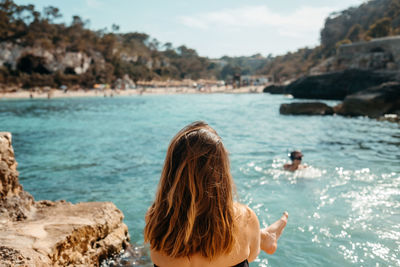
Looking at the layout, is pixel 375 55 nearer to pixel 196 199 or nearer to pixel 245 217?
pixel 245 217

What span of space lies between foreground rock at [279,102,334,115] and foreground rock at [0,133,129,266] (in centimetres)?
1939

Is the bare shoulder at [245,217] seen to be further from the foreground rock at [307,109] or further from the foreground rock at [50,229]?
the foreground rock at [307,109]

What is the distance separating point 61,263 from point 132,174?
4.91m

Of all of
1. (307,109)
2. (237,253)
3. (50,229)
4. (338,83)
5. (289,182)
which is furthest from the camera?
(338,83)

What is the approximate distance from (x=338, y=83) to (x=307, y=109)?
13.8 metres

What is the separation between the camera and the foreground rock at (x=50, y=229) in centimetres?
252

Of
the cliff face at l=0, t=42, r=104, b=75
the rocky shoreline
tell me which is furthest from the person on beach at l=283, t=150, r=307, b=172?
the cliff face at l=0, t=42, r=104, b=75

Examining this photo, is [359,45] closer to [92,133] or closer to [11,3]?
[92,133]

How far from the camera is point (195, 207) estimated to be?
1.33 metres

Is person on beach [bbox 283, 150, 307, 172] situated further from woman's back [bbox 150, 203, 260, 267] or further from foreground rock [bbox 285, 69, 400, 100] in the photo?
foreground rock [bbox 285, 69, 400, 100]

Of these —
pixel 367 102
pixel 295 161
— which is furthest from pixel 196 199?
pixel 367 102

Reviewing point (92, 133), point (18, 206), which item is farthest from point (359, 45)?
point (18, 206)

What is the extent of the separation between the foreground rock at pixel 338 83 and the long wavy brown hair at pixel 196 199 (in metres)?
25.5

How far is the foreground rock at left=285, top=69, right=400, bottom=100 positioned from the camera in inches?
1008
